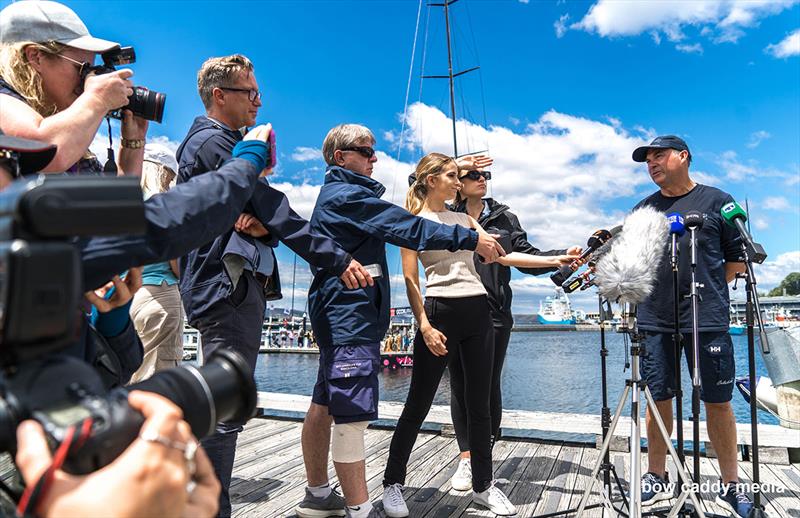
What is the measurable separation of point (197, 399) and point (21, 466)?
24cm

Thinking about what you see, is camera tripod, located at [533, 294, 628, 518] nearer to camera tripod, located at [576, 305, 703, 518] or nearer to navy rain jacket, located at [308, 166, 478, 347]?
camera tripod, located at [576, 305, 703, 518]

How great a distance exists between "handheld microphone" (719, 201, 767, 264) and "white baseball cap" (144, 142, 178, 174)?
116 inches

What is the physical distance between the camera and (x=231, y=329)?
2.11 metres

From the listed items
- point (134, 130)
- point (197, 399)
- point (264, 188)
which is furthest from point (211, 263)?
point (197, 399)

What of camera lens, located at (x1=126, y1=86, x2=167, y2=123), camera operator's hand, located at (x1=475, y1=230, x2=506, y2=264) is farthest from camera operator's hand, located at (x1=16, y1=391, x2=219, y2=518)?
camera operator's hand, located at (x1=475, y1=230, x2=506, y2=264)

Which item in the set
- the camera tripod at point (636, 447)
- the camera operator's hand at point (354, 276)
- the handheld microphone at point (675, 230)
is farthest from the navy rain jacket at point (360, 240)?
the handheld microphone at point (675, 230)

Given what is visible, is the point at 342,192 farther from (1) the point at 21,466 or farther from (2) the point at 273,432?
(2) the point at 273,432

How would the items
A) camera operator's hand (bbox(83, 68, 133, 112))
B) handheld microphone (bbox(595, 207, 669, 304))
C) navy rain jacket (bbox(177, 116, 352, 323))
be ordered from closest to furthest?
camera operator's hand (bbox(83, 68, 133, 112)) → navy rain jacket (bbox(177, 116, 352, 323)) → handheld microphone (bbox(595, 207, 669, 304))

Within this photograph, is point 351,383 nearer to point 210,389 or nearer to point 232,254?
point 232,254

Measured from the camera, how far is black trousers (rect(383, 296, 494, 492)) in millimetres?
2998

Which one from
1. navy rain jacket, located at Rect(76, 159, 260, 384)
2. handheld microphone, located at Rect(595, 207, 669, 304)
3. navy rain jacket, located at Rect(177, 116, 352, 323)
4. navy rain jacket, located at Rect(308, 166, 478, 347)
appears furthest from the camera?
navy rain jacket, located at Rect(308, 166, 478, 347)

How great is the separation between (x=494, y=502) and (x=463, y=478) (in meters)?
0.41

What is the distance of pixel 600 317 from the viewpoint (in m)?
2.68

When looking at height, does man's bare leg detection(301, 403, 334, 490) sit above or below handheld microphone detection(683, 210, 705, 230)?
below
